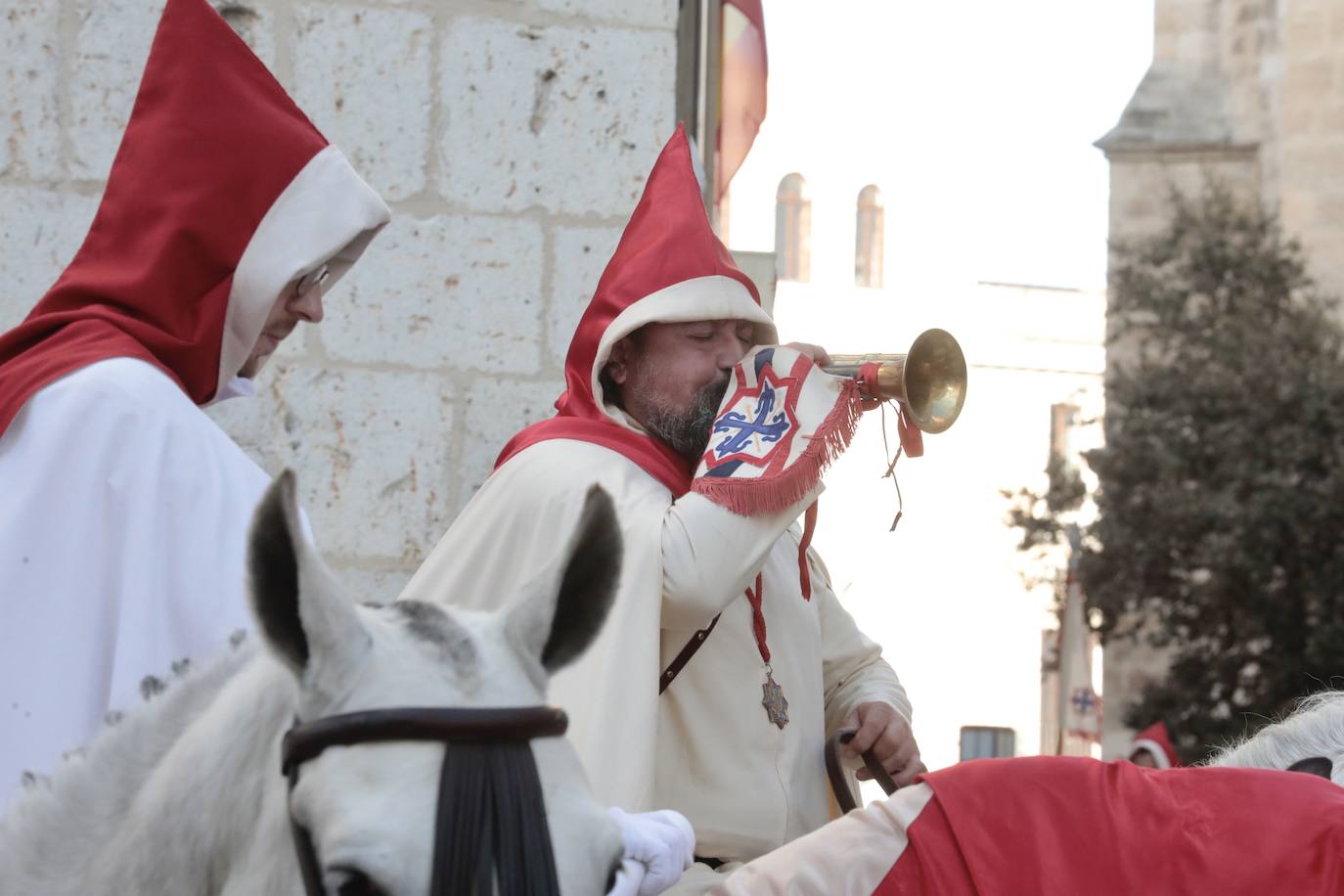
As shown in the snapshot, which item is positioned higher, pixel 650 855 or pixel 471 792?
pixel 471 792

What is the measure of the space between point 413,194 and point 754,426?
181 cm

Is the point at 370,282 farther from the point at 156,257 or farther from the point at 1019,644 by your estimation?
the point at 1019,644

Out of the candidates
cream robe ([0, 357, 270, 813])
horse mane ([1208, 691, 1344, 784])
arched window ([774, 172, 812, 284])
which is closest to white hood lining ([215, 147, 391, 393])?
cream robe ([0, 357, 270, 813])

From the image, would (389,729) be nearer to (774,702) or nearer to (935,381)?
(774,702)

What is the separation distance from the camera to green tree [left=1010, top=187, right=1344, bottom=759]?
1673 centimetres

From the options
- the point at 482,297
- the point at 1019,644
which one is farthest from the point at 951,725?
the point at 482,297

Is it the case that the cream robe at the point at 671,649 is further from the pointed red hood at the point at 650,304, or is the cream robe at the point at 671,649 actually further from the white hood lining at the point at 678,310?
the white hood lining at the point at 678,310

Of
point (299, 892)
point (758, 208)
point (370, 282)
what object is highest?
point (758, 208)

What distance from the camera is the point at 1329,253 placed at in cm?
1988

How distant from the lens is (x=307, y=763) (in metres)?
1.55

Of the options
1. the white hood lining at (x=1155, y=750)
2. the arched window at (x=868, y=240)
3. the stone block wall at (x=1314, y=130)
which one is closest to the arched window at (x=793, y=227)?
the arched window at (x=868, y=240)

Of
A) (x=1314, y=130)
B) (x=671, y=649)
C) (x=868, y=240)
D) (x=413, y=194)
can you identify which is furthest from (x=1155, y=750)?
(x=868, y=240)

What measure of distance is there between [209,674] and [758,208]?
4120 cm

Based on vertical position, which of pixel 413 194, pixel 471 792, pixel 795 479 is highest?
pixel 413 194
